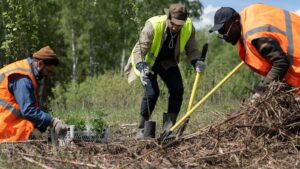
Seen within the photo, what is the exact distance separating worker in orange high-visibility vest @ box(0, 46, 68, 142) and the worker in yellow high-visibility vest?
1499mm

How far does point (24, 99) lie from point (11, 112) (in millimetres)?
304

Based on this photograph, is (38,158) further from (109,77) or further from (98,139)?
(109,77)

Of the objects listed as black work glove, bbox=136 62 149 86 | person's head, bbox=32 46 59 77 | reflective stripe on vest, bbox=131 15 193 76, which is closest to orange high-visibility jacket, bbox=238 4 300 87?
reflective stripe on vest, bbox=131 15 193 76

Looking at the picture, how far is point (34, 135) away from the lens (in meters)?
6.09

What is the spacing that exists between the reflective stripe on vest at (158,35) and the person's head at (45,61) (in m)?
1.55

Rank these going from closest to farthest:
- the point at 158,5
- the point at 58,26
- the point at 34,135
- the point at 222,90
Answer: the point at 34,135, the point at 222,90, the point at 158,5, the point at 58,26

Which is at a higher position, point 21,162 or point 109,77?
point 21,162

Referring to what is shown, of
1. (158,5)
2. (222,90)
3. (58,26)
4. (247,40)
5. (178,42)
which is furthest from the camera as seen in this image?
(58,26)

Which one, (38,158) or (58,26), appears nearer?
(38,158)

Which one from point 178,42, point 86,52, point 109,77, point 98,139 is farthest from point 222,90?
point 86,52

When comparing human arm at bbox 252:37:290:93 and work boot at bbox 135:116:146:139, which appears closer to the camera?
human arm at bbox 252:37:290:93

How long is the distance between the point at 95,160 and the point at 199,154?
0.98 m

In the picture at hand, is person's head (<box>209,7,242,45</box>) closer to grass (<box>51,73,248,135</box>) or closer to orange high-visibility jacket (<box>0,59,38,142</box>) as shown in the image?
orange high-visibility jacket (<box>0,59,38,142</box>)

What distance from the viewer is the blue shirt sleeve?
223 inches
